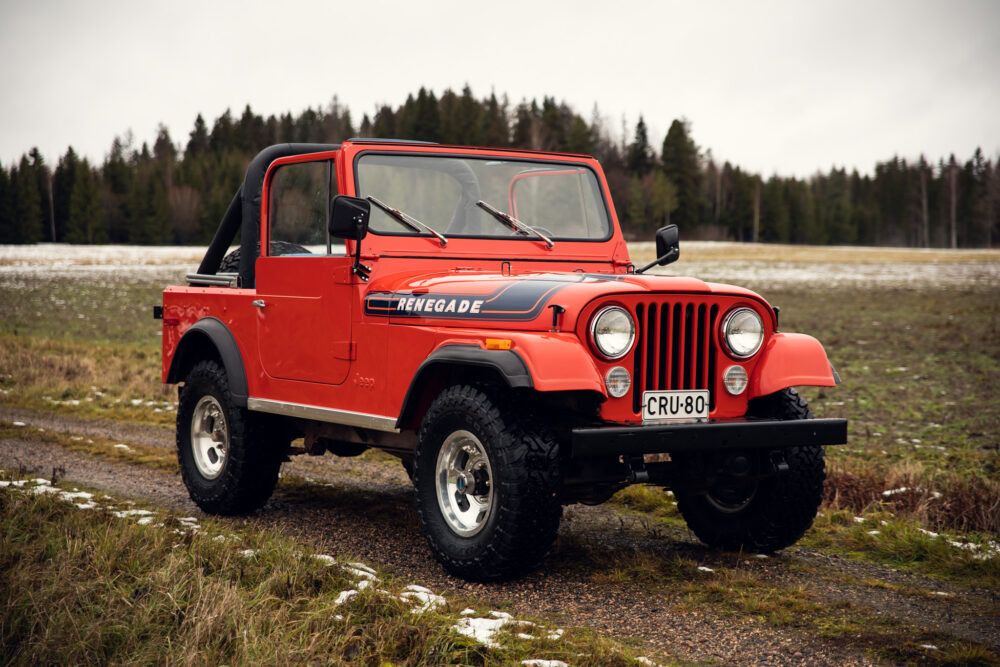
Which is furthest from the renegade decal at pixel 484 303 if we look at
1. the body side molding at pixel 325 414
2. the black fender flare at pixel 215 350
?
the black fender flare at pixel 215 350

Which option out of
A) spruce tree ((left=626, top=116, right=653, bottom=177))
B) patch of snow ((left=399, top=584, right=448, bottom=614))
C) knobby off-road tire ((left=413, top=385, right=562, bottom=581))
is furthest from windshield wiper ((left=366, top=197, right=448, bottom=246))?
spruce tree ((left=626, top=116, right=653, bottom=177))

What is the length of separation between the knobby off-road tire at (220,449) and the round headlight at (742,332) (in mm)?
3162

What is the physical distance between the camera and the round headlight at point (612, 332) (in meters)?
4.64

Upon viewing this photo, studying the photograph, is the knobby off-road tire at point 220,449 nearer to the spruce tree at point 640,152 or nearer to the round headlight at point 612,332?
the round headlight at point 612,332

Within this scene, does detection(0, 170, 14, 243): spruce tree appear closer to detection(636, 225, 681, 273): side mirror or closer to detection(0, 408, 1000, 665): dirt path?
detection(0, 408, 1000, 665): dirt path

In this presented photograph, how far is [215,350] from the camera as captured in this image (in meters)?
6.88

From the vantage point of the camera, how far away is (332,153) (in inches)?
234

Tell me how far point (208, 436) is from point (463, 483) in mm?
2724

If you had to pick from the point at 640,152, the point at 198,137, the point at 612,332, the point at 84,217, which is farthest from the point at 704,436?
the point at 198,137

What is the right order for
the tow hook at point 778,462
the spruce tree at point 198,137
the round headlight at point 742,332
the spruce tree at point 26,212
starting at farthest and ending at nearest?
the spruce tree at point 198,137 → the spruce tree at point 26,212 → the tow hook at point 778,462 → the round headlight at point 742,332

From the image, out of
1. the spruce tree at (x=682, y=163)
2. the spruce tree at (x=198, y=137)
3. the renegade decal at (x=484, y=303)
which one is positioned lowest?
the renegade decal at (x=484, y=303)

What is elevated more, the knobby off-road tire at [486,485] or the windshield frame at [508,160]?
the windshield frame at [508,160]

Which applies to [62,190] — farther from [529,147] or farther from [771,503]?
[771,503]

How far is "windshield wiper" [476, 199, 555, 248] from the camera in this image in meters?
6.15
